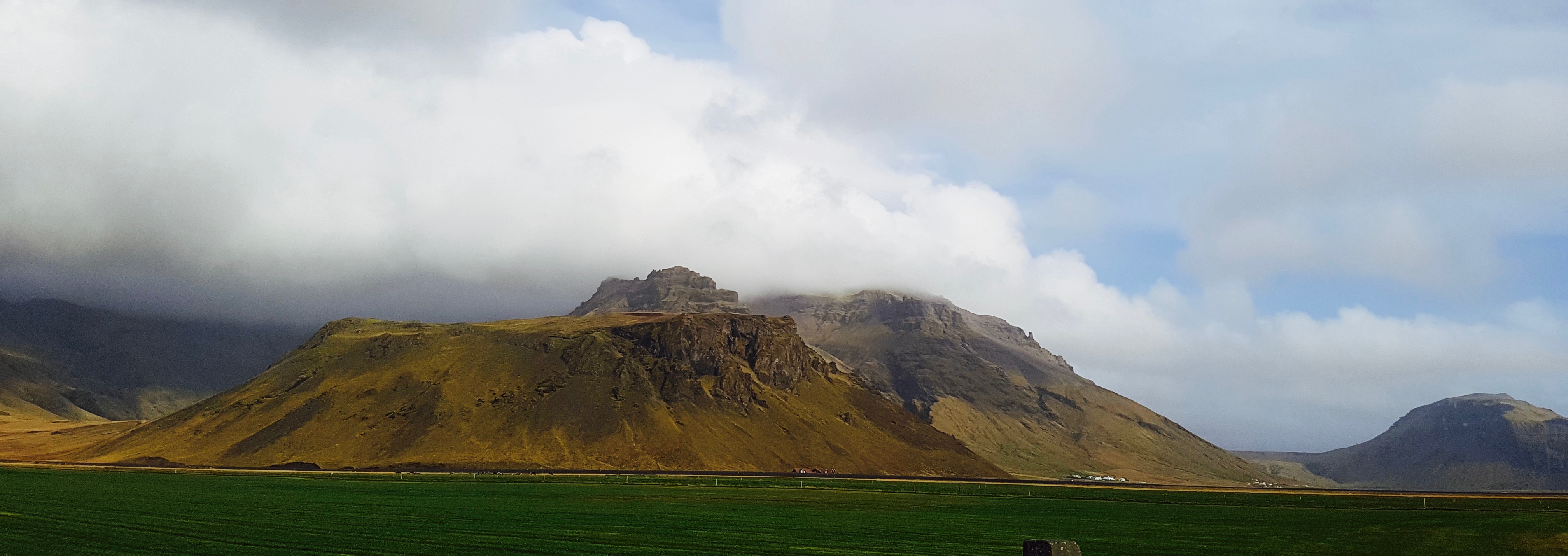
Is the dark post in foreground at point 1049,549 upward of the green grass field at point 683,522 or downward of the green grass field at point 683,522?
upward

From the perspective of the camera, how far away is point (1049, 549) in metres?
14.2

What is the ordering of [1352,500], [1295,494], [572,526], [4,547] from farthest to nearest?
[1295,494]
[1352,500]
[572,526]
[4,547]

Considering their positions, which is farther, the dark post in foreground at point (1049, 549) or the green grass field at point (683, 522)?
the green grass field at point (683, 522)

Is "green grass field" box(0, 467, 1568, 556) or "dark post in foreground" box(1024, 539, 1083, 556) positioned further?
"green grass field" box(0, 467, 1568, 556)

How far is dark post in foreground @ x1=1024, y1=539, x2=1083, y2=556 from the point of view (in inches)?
557

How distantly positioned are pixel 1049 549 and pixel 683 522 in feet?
136

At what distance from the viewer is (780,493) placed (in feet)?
323

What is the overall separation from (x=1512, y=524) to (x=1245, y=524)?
647 inches

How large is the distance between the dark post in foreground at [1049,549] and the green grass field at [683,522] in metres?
24.0

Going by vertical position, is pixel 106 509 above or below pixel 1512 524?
below

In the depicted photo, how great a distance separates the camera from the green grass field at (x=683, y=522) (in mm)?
38312

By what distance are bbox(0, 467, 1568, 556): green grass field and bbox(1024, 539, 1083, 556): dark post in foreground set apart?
24.0m

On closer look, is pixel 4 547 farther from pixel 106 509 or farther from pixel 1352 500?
pixel 1352 500

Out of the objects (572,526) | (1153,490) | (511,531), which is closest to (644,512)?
(572,526)
